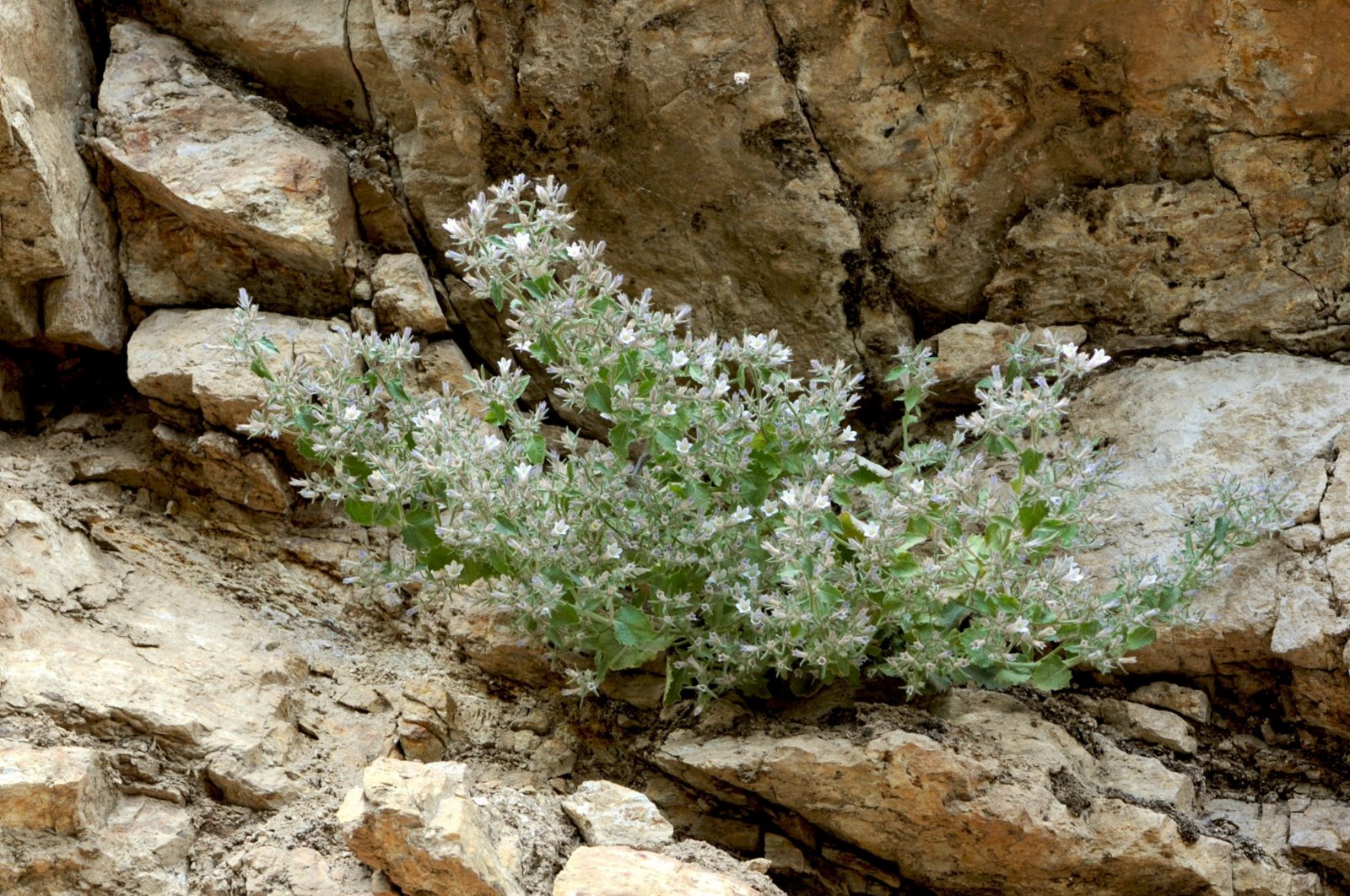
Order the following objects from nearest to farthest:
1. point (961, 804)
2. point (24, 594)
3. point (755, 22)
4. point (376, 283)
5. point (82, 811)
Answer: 1. point (82, 811)
2. point (961, 804)
3. point (24, 594)
4. point (755, 22)
5. point (376, 283)

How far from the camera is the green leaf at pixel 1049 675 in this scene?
349cm

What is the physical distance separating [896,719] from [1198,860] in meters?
0.81

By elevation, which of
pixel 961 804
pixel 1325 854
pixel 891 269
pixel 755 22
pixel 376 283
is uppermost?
pixel 755 22

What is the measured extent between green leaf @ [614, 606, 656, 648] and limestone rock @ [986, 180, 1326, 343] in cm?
170

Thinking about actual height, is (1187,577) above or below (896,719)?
above

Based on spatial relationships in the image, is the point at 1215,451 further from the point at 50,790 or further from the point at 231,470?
A: the point at 50,790

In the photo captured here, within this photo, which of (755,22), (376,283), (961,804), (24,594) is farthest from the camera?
(376,283)

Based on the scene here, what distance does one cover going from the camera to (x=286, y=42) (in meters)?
4.70

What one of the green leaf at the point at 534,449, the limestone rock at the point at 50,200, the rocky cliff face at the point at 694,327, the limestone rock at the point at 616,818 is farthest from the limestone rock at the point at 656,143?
the limestone rock at the point at 616,818

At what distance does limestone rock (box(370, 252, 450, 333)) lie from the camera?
4.52 meters

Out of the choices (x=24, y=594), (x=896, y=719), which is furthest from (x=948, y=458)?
(x=24, y=594)

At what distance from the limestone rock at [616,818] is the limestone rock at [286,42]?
8.57 feet

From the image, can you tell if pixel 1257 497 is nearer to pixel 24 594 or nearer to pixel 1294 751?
pixel 1294 751

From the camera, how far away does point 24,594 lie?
3.68 meters
